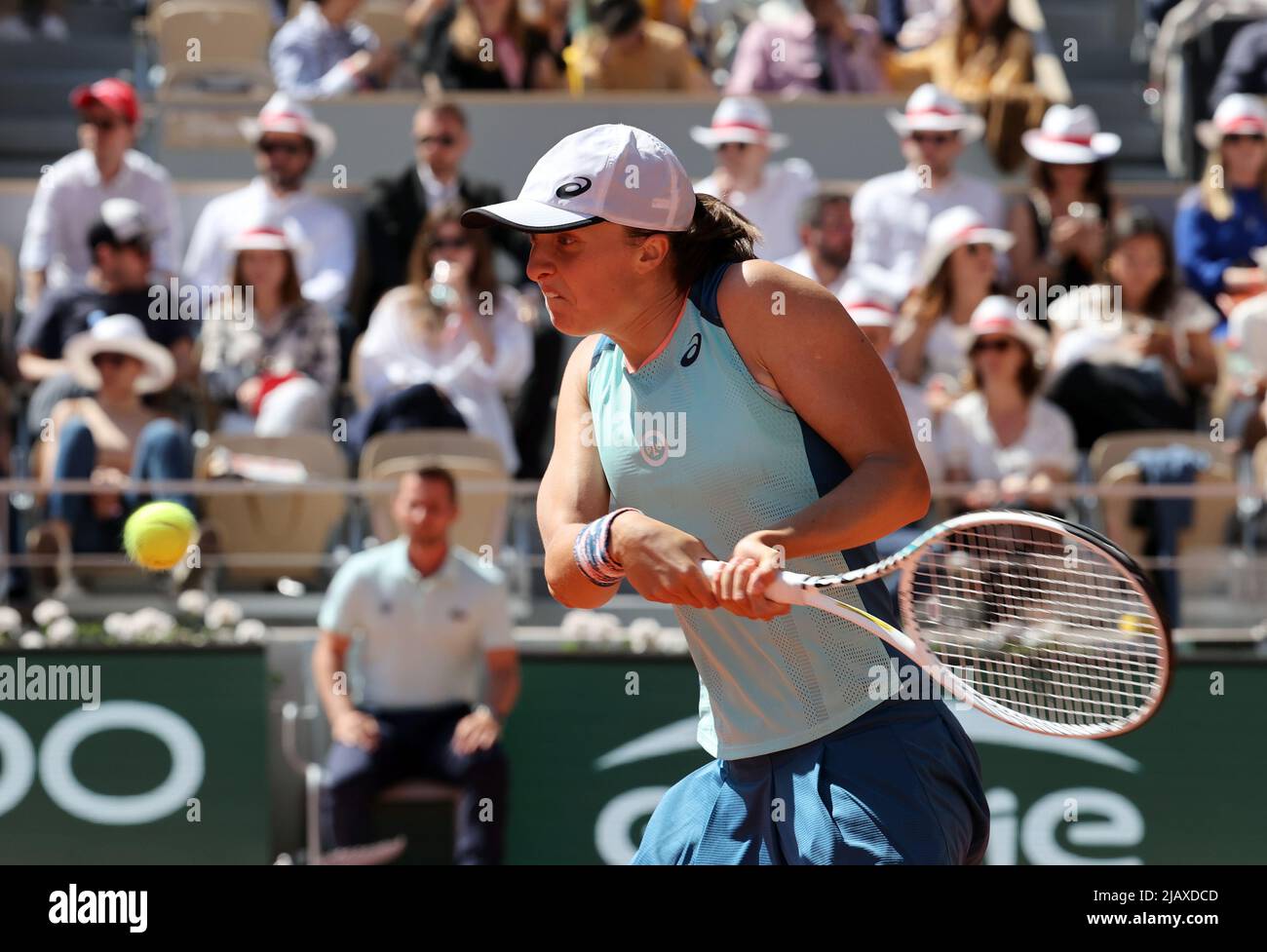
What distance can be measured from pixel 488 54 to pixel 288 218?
59.6 inches

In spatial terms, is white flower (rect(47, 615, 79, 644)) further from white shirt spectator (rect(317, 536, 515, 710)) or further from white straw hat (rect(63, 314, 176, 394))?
white straw hat (rect(63, 314, 176, 394))

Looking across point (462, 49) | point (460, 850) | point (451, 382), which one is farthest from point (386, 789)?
point (462, 49)

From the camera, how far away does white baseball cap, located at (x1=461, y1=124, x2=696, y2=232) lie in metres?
2.76

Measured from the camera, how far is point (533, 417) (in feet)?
24.1

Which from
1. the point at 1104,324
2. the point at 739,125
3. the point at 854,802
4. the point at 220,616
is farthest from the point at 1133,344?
the point at 854,802

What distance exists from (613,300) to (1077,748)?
12.4ft

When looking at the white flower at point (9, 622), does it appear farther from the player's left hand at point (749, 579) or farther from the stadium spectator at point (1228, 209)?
the stadium spectator at point (1228, 209)

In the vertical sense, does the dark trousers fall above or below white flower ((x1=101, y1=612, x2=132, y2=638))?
below

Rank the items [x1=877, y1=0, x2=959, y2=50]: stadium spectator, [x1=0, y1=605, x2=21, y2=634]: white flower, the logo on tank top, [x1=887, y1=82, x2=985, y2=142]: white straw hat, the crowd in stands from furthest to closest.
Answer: [x1=877, y1=0, x2=959, y2=50]: stadium spectator < [x1=887, y1=82, x2=985, y2=142]: white straw hat < the crowd in stands < [x1=0, y1=605, x2=21, y2=634]: white flower < the logo on tank top

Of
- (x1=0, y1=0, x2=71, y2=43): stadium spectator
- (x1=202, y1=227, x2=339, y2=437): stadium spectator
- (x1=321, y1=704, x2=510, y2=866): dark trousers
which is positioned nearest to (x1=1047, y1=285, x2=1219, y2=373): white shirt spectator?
(x1=321, y1=704, x2=510, y2=866): dark trousers

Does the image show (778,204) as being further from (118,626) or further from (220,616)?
(118,626)

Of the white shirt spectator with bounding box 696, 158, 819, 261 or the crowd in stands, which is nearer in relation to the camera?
the crowd in stands

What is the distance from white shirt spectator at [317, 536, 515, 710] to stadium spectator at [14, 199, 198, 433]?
146cm
